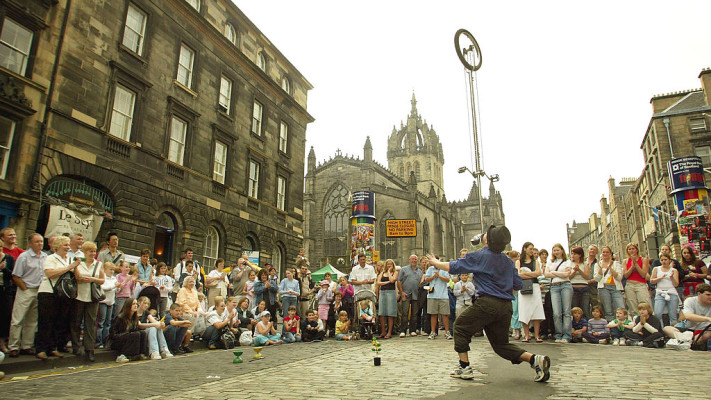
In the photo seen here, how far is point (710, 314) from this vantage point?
8.41 metres

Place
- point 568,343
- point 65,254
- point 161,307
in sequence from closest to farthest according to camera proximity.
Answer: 1. point 65,254
2. point 568,343
3. point 161,307

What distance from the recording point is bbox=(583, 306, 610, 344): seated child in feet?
30.9

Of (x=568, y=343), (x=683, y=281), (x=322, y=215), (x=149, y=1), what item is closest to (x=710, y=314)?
(x=683, y=281)

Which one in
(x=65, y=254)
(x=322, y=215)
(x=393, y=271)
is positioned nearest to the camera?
(x=65, y=254)

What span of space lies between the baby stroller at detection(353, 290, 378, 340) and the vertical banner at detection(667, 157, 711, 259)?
12.7 m

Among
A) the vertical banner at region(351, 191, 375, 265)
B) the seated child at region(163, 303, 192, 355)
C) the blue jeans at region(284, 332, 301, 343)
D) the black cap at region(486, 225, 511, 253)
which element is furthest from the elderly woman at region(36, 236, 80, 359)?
the vertical banner at region(351, 191, 375, 265)

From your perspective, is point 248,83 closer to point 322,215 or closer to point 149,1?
point 149,1

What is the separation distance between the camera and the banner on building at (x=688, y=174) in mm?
17250

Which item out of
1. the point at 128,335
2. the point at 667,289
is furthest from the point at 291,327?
the point at 667,289

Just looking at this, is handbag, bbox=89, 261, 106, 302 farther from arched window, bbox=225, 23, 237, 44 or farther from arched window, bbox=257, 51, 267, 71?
arched window, bbox=257, 51, 267, 71

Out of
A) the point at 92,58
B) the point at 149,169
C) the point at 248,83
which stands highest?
the point at 248,83

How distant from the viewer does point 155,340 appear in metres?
8.09

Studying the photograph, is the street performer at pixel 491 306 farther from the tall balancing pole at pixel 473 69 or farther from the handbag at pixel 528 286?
the tall balancing pole at pixel 473 69

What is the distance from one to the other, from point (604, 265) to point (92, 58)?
51.5ft
